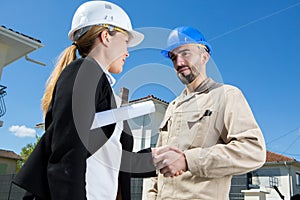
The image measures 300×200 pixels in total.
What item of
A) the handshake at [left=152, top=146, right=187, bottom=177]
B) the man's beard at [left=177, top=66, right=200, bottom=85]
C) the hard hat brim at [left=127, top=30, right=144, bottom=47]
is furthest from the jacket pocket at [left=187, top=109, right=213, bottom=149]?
the hard hat brim at [left=127, top=30, right=144, bottom=47]

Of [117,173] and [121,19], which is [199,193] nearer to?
[117,173]

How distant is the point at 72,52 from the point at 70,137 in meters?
0.41

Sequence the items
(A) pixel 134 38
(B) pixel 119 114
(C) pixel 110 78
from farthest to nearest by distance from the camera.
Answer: (A) pixel 134 38 < (C) pixel 110 78 < (B) pixel 119 114

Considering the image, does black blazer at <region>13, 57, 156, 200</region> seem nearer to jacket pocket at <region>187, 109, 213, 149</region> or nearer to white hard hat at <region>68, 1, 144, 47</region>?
white hard hat at <region>68, 1, 144, 47</region>

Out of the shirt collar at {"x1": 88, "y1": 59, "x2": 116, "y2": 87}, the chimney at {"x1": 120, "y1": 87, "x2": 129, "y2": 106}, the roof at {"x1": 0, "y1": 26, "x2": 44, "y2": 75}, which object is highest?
the roof at {"x1": 0, "y1": 26, "x2": 44, "y2": 75}

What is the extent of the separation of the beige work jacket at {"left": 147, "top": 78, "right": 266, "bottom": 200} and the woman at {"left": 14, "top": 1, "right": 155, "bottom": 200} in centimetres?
29

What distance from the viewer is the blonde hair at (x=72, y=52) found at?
114 centimetres

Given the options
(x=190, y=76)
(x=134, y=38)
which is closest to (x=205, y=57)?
(x=190, y=76)

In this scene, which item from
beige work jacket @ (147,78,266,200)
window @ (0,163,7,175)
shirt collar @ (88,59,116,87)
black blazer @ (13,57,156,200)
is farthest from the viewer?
window @ (0,163,7,175)

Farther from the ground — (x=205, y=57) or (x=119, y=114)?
(x=205, y=57)

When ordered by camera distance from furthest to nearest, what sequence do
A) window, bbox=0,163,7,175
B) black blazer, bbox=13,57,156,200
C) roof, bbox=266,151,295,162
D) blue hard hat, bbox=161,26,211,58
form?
1. roof, bbox=266,151,295,162
2. window, bbox=0,163,7,175
3. blue hard hat, bbox=161,26,211,58
4. black blazer, bbox=13,57,156,200

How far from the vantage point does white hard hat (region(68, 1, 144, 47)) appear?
3.81 ft

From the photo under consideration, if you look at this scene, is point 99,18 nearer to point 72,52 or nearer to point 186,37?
point 72,52

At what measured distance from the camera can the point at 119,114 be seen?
1017mm
